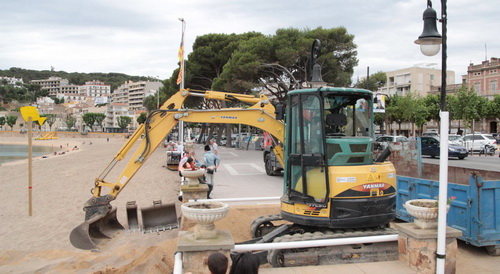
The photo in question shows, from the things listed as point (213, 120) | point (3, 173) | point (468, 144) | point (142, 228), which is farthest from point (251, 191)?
point (468, 144)

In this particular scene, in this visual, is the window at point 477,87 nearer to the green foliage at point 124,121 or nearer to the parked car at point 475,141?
the parked car at point 475,141

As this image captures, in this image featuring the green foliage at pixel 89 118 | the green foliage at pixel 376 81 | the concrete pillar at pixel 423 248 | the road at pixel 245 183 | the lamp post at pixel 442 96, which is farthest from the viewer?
the green foliage at pixel 89 118

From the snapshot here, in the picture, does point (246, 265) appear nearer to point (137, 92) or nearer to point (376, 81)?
point (376, 81)

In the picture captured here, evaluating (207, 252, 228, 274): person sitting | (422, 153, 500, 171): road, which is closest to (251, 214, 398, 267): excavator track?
(207, 252, 228, 274): person sitting

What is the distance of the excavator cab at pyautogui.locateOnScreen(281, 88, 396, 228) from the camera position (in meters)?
5.87

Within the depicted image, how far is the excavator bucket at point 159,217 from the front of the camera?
10680 millimetres

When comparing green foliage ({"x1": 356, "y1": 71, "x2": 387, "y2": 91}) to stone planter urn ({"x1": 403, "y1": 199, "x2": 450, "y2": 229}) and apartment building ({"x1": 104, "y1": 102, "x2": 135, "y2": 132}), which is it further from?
apartment building ({"x1": 104, "y1": 102, "x2": 135, "y2": 132})

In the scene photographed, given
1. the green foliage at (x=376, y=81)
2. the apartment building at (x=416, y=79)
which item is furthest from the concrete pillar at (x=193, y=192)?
the apartment building at (x=416, y=79)

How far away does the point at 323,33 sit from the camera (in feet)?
98.8

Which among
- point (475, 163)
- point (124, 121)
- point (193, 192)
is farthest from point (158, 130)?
point (124, 121)

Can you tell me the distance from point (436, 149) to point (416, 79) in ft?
175

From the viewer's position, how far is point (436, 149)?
2805 cm

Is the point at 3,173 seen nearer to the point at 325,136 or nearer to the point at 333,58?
the point at 333,58

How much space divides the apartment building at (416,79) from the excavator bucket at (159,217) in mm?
70143
